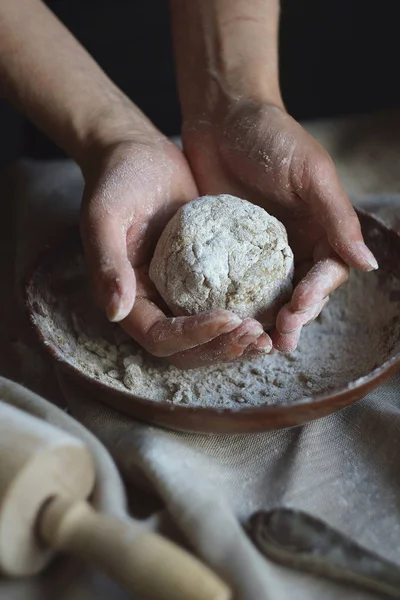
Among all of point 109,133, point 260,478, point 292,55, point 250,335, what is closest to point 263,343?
point 250,335

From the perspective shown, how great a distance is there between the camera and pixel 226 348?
924mm

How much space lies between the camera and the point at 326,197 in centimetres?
106

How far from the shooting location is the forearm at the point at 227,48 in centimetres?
126

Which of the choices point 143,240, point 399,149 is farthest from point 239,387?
point 399,149

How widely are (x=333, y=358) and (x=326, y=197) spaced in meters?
0.23

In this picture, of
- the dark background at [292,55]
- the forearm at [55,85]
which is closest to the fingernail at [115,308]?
the forearm at [55,85]

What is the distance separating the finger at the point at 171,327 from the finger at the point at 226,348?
14mm

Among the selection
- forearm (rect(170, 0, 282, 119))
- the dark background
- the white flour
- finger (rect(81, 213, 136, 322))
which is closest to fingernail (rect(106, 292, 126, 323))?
finger (rect(81, 213, 136, 322))

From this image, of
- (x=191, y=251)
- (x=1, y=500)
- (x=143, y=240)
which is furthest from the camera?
(x=143, y=240)

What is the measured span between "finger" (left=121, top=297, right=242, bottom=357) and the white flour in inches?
2.8

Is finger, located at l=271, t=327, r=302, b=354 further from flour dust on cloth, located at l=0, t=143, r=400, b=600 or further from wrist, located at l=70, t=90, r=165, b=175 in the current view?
wrist, located at l=70, t=90, r=165, b=175

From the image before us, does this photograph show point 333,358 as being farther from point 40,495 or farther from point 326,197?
point 40,495

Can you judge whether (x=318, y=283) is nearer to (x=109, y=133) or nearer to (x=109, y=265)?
(x=109, y=265)

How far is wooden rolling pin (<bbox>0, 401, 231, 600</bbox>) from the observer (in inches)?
26.4
